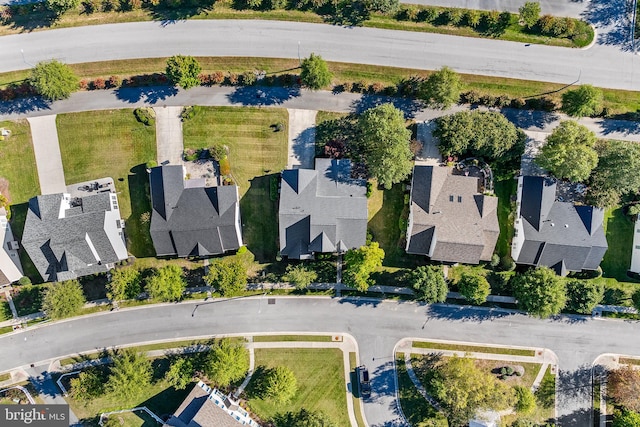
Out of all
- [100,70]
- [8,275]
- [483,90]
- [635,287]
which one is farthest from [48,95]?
[635,287]

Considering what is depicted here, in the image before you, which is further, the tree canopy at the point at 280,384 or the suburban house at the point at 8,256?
the suburban house at the point at 8,256

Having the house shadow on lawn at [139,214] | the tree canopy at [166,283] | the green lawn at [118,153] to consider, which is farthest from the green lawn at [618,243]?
the green lawn at [118,153]

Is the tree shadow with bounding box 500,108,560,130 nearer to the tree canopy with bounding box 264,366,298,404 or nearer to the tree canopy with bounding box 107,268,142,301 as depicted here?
the tree canopy with bounding box 264,366,298,404

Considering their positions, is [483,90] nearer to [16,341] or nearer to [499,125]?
[499,125]

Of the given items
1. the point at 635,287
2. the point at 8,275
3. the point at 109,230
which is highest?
the point at 109,230

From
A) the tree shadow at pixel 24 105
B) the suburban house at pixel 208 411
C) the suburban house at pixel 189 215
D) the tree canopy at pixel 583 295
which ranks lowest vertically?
the suburban house at pixel 208 411

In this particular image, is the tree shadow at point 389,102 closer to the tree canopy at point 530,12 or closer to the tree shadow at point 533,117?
the tree shadow at point 533,117
